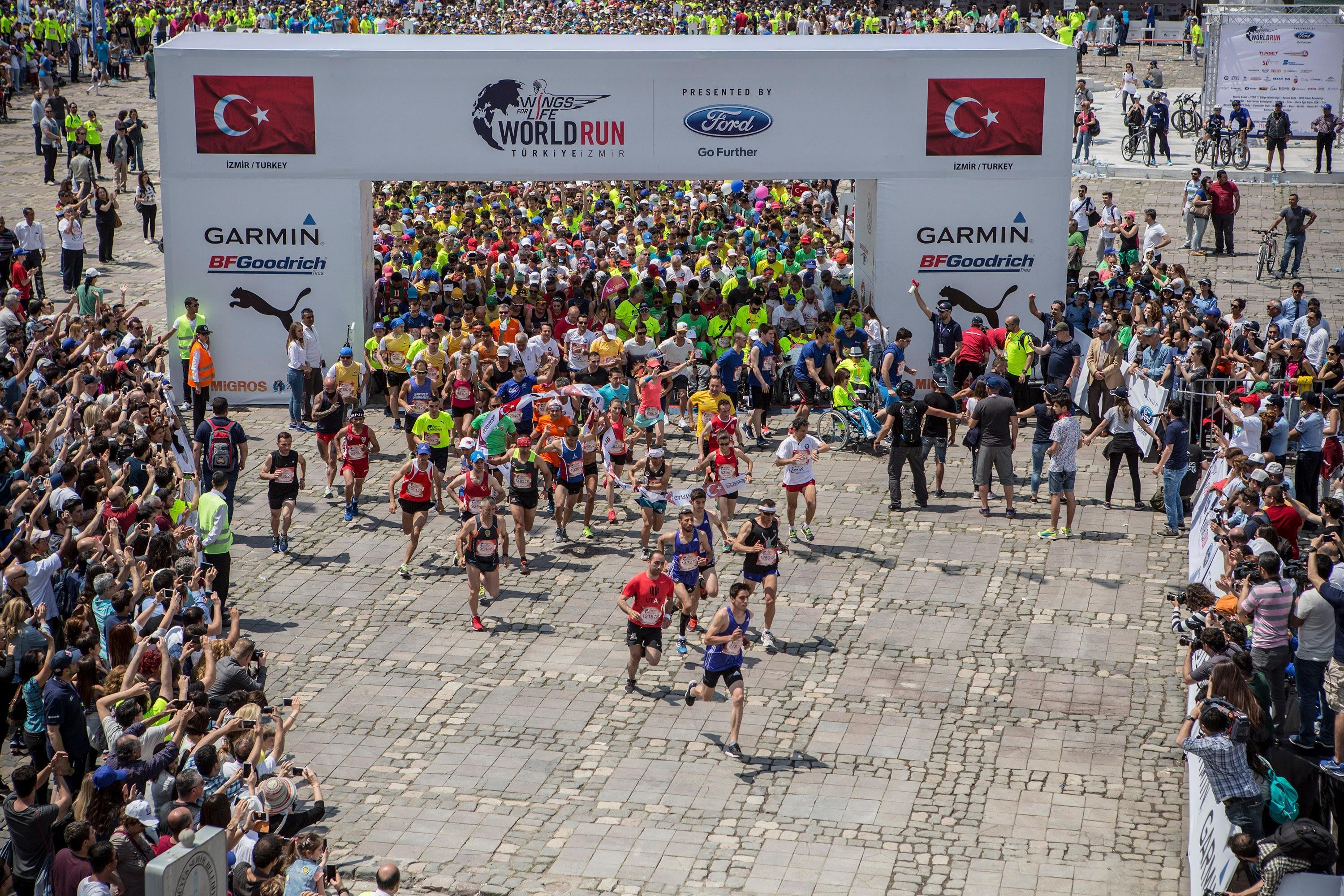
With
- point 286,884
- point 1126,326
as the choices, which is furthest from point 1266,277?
point 286,884

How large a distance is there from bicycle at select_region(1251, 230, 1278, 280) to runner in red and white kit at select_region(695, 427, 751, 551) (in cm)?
1511

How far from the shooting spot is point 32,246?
25422 millimetres

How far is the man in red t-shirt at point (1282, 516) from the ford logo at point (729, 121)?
32.3ft

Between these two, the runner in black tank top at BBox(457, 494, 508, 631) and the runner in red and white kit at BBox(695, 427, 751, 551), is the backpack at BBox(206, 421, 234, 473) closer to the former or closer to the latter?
the runner in black tank top at BBox(457, 494, 508, 631)

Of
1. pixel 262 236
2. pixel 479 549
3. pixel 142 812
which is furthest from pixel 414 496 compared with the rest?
pixel 262 236

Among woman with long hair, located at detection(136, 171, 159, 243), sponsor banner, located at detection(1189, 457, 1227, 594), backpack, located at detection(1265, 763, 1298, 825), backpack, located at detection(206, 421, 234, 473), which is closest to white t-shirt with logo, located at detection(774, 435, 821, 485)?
sponsor banner, located at detection(1189, 457, 1227, 594)

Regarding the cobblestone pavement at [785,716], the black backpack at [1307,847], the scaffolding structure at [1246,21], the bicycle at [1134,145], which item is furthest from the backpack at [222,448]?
the scaffolding structure at [1246,21]

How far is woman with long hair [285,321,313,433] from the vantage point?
65.8 ft

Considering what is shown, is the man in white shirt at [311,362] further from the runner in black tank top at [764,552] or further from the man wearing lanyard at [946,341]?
the man wearing lanyard at [946,341]

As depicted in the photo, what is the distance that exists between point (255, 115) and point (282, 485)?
278 inches

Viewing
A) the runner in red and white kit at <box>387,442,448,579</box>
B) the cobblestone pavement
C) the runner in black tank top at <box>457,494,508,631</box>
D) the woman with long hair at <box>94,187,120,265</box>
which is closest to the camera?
the cobblestone pavement

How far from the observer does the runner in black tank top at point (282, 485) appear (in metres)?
15.9

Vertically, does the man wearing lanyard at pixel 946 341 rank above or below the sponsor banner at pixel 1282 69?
below

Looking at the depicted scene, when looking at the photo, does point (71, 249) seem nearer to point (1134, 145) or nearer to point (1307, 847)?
point (1307, 847)
